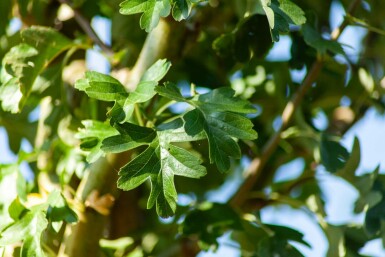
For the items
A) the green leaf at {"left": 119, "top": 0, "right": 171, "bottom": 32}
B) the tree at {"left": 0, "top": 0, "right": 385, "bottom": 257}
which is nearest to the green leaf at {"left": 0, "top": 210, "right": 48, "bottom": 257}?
the tree at {"left": 0, "top": 0, "right": 385, "bottom": 257}

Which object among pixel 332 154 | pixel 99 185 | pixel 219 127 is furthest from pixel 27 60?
pixel 332 154

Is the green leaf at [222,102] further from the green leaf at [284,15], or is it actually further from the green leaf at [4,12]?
the green leaf at [4,12]

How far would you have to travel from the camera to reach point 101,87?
75cm

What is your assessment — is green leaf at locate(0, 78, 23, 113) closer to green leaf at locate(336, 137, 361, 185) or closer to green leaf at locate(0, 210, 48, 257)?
green leaf at locate(0, 210, 48, 257)

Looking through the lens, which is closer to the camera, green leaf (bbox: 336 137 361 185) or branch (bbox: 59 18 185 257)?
branch (bbox: 59 18 185 257)

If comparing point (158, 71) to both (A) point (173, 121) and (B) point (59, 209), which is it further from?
(B) point (59, 209)

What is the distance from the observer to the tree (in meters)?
0.74

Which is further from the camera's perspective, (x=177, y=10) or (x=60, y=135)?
(x=60, y=135)

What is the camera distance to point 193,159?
2.43ft

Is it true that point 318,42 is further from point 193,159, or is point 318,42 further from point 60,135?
point 60,135

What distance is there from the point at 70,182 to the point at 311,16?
363mm

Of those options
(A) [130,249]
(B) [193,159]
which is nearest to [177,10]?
(B) [193,159]

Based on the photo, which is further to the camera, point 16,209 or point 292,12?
point 16,209

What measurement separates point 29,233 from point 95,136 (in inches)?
4.8
